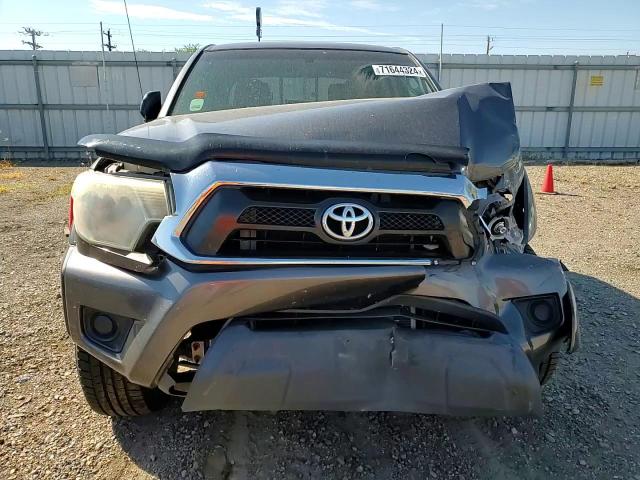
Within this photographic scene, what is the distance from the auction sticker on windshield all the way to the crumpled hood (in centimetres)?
111

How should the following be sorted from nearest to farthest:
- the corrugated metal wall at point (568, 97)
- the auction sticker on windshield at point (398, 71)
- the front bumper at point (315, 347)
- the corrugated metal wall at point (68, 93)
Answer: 1. the front bumper at point (315, 347)
2. the auction sticker on windshield at point (398, 71)
3. the corrugated metal wall at point (68, 93)
4. the corrugated metal wall at point (568, 97)

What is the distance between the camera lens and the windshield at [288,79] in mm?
3219

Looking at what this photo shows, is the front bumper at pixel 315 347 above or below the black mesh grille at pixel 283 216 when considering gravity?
below

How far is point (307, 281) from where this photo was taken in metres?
1.73

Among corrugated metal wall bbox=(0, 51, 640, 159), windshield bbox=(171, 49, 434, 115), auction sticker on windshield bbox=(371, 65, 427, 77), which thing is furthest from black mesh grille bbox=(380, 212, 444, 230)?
corrugated metal wall bbox=(0, 51, 640, 159)

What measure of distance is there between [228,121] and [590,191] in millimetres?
9184

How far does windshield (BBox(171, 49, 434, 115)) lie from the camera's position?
3219mm

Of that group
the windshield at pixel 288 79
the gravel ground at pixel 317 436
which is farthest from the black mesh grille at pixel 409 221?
the windshield at pixel 288 79

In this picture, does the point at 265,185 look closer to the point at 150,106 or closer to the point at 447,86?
the point at 150,106

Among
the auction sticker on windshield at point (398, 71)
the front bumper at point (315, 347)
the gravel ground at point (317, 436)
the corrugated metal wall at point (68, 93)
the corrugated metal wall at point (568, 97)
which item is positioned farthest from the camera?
the corrugated metal wall at point (568, 97)

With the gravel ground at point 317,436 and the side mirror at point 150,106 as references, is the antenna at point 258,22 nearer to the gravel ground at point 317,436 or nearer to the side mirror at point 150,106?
the side mirror at point 150,106

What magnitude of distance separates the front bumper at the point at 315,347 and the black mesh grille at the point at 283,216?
16 cm

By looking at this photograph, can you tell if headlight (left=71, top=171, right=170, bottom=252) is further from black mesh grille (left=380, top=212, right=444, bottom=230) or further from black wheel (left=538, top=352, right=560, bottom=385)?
black wheel (left=538, top=352, right=560, bottom=385)

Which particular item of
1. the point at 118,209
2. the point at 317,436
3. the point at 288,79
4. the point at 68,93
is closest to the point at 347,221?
the point at 118,209
